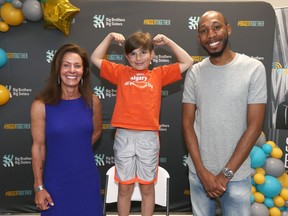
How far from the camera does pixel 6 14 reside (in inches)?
110

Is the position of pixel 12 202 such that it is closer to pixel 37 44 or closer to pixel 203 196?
pixel 37 44

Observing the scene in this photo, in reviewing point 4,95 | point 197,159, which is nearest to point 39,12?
point 4,95

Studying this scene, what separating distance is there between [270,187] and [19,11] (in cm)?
278

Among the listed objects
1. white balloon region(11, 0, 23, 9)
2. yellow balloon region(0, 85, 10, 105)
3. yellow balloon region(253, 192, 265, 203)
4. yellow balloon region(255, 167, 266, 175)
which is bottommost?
yellow balloon region(253, 192, 265, 203)

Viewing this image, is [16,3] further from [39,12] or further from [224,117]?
[224,117]

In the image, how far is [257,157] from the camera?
2537 millimetres

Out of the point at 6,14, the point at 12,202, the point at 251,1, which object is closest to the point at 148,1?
the point at 251,1

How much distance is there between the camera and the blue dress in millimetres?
1703

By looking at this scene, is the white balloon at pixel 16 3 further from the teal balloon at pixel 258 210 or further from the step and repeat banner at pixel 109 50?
the teal balloon at pixel 258 210

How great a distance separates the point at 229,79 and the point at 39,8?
1991 mm

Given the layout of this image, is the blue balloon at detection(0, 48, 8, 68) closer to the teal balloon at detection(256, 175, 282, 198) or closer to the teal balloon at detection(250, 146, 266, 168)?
the teal balloon at detection(250, 146, 266, 168)

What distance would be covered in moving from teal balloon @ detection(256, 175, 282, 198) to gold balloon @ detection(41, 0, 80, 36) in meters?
2.26

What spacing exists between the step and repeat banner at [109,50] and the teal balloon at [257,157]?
687 millimetres

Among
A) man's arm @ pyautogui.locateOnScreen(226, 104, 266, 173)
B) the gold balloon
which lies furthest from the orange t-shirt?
the gold balloon
